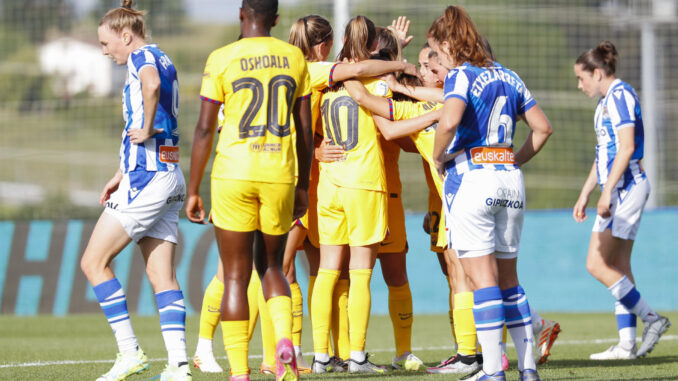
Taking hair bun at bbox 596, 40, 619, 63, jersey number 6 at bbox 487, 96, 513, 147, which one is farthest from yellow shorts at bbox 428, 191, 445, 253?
hair bun at bbox 596, 40, 619, 63

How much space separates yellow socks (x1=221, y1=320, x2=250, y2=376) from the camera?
17.0ft

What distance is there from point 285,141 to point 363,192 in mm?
1553

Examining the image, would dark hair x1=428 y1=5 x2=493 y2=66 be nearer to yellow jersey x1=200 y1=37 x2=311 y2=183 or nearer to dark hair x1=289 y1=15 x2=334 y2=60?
yellow jersey x1=200 y1=37 x2=311 y2=183

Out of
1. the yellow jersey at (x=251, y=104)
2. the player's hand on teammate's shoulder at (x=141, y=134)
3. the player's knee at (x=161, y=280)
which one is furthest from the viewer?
the player's knee at (x=161, y=280)

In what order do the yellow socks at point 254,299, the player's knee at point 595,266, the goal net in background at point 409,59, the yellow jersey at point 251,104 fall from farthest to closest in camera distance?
the goal net in background at point 409,59 → the player's knee at point 595,266 → the yellow socks at point 254,299 → the yellow jersey at point 251,104

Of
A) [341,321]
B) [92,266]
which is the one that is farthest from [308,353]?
[92,266]

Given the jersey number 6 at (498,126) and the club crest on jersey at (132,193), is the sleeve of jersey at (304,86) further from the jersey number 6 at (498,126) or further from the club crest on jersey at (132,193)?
the club crest on jersey at (132,193)

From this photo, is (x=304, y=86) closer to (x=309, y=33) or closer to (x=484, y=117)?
(x=484, y=117)

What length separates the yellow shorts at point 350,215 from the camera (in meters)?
6.69

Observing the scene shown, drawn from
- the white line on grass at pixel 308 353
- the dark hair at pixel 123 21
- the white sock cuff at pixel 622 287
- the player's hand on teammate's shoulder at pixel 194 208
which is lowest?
the white line on grass at pixel 308 353

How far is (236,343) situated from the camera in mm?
5207

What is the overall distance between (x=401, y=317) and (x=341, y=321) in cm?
43

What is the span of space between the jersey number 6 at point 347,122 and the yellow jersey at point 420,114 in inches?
11.2

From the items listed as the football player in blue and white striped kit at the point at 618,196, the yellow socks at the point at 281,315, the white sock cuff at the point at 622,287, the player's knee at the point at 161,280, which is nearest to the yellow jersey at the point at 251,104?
the yellow socks at the point at 281,315
